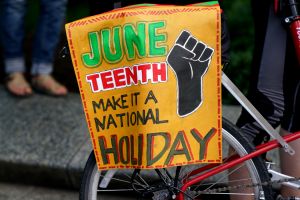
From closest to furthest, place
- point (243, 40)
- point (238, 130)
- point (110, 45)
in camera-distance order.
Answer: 1. point (110, 45)
2. point (238, 130)
3. point (243, 40)

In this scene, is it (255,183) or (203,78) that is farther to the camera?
(255,183)

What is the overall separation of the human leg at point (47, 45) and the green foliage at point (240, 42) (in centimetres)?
130

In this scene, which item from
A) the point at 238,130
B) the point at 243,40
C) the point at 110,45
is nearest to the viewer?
the point at 110,45

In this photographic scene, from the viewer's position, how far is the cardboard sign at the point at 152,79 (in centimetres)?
258

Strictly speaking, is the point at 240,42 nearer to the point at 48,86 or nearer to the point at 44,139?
the point at 48,86

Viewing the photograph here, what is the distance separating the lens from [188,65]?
2.62 m

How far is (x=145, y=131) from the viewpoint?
265 centimetres

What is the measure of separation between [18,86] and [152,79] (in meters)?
2.21

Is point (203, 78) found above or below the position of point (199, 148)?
above

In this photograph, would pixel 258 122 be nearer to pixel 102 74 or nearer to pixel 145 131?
pixel 145 131

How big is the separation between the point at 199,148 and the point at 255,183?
373mm

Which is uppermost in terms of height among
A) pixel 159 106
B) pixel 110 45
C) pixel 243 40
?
pixel 110 45

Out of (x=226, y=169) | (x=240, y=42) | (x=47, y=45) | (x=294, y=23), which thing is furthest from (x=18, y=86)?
(x=294, y=23)

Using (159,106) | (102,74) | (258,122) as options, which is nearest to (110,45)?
(102,74)
